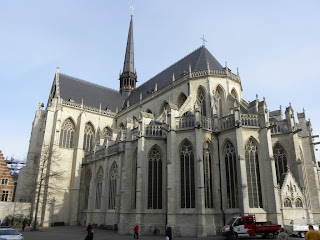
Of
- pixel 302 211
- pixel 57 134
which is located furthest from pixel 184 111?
pixel 57 134

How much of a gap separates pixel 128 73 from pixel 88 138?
639 inches

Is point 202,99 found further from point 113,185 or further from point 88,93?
point 88,93

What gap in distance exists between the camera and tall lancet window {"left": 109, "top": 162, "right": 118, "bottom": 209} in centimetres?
2494

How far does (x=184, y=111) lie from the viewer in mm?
23453

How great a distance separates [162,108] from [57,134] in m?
13.2

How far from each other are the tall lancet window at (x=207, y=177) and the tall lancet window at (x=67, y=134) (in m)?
20.0

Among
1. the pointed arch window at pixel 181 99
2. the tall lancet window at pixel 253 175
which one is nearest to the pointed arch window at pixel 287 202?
the tall lancet window at pixel 253 175

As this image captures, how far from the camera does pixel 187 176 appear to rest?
19281mm

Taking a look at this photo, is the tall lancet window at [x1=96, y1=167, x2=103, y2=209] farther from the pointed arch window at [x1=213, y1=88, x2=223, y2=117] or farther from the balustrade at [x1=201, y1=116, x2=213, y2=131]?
the pointed arch window at [x1=213, y1=88, x2=223, y2=117]

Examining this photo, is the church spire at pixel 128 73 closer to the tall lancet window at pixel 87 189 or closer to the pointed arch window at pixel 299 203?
the tall lancet window at pixel 87 189

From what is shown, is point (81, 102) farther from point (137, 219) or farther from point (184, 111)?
point (137, 219)

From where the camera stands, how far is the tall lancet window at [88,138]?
3444 cm

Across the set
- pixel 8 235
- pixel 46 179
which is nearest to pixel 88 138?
pixel 46 179

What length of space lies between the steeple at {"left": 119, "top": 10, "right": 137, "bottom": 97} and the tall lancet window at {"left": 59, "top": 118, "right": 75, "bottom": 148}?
12.9 m
